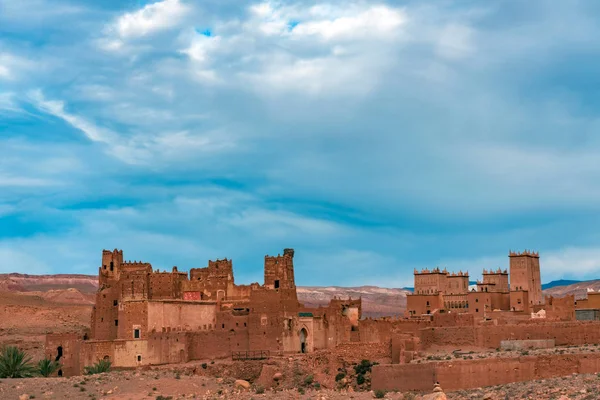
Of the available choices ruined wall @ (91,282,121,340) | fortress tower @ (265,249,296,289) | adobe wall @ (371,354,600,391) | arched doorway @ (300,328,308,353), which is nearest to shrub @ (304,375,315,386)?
arched doorway @ (300,328,308,353)

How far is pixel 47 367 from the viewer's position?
55.0m

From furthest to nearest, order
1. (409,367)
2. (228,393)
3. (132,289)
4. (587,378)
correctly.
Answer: (132,289) → (228,393) → (409,367) → (587,378)

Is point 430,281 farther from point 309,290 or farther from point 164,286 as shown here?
point 309,290

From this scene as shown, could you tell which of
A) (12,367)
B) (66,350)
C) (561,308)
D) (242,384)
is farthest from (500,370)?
(66,350)

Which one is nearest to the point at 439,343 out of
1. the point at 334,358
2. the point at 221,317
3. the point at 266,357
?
the point at 334,358

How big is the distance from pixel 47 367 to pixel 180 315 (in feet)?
28.7

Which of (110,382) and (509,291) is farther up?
(509,291)

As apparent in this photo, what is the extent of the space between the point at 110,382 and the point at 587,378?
24.4m

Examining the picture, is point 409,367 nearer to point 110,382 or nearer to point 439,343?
point 439,343

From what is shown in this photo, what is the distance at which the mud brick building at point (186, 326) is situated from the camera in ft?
183

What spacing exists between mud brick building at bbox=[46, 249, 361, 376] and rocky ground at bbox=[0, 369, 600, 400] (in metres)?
3.02

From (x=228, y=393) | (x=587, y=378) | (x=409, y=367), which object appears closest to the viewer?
(x=587, y=378)

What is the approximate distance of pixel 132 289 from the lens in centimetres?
5828

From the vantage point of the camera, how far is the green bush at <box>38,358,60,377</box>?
178 ft
